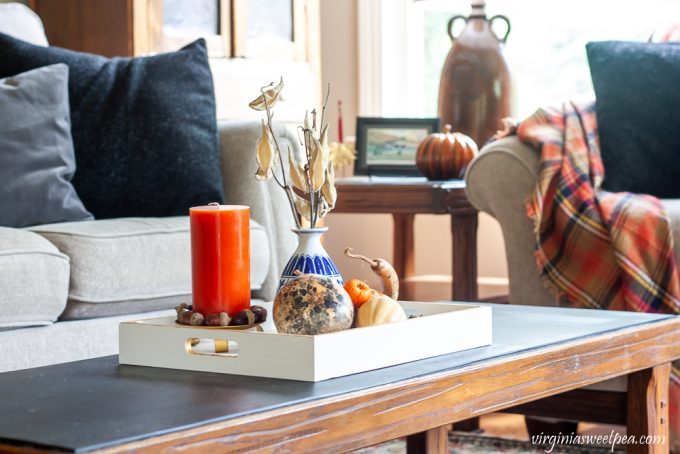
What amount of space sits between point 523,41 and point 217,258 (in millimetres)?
3138

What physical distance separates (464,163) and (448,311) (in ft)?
5.61

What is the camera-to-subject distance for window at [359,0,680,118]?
13.0 ft

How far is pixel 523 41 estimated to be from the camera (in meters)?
4.16

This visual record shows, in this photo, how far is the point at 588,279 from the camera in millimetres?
2344

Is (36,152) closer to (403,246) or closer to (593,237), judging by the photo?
(593,237)

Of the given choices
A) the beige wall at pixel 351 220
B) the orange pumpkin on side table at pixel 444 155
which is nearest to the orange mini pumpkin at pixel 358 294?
the orange pumpkin on side table at pixel 444 155

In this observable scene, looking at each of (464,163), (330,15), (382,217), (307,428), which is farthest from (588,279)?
(330,15)

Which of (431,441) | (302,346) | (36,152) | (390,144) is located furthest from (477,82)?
(302,346)

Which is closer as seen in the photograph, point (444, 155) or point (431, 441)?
point (431, 441)

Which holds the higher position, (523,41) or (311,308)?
(523,41)

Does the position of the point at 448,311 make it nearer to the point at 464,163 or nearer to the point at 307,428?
the point at 307,428

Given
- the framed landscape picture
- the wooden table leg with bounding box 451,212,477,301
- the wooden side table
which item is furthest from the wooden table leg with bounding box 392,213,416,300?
the wooden table leg with bounding box 451,212,477,301

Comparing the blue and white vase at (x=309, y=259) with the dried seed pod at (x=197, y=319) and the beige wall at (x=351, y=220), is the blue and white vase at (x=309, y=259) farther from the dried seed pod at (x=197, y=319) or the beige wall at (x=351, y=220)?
the beige wall at (x=351, y=220)

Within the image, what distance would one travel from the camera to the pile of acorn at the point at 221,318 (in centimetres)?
120
